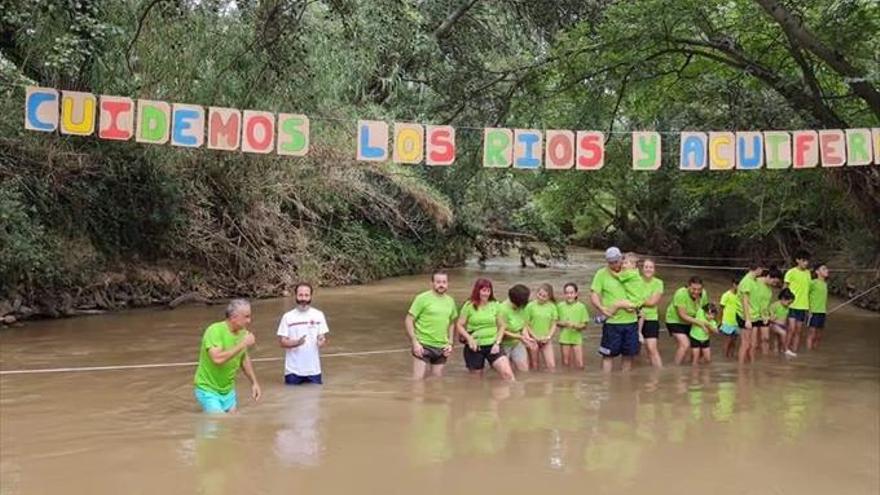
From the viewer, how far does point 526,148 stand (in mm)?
10047

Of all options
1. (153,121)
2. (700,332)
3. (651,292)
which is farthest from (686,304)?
(153,121)

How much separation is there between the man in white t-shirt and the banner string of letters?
2150mm

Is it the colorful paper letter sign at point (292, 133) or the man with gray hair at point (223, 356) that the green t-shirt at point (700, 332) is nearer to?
the colorful paper letter sign at point (292, 133)

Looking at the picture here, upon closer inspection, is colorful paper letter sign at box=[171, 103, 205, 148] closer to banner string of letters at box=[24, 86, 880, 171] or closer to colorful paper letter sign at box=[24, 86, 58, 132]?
banner string of letters at box=[24, 86, 880, 171]

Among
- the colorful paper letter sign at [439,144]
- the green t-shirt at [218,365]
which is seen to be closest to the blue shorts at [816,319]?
the colorful paper letter sign at [439,144]

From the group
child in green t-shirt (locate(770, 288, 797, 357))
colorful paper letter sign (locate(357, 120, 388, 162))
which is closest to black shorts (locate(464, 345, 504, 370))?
colorful paper letter sign (locate(357, 120, 388, 162))

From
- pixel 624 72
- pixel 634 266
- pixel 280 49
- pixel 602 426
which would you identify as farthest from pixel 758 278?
pixel 280 49

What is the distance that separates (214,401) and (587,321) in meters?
4.85

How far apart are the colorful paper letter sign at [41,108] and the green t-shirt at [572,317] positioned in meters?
5.88

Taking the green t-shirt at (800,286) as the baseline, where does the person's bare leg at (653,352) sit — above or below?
below

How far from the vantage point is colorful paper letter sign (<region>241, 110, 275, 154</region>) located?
9.14 meters

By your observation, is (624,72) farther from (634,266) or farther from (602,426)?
(602,426)

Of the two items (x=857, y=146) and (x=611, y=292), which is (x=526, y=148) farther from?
(x=857, y=146)

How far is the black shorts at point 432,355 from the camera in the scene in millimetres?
8844
